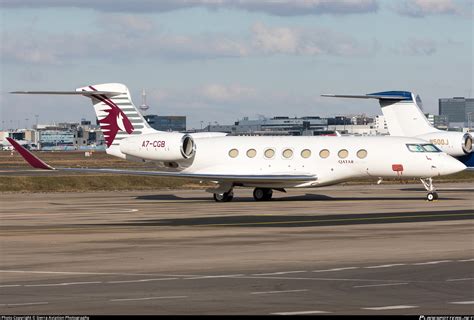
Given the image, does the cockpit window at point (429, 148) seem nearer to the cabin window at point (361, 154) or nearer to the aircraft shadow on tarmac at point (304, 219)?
the cabin window at point (361, 154)

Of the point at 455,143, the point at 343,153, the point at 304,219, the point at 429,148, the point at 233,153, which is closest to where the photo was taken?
the point at 304,219

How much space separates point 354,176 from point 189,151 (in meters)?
8.51

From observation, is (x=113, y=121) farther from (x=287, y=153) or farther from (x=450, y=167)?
(x=450, y=167)

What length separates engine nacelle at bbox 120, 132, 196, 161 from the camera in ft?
173

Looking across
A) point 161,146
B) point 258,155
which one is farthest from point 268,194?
point 161,146

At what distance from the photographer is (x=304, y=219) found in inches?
1513

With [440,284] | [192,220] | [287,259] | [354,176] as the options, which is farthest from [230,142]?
[440,284]

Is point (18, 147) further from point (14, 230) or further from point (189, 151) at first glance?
point (14, 230)

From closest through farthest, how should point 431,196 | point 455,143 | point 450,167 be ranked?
point 450,167 < point 431,196 < point 455,143

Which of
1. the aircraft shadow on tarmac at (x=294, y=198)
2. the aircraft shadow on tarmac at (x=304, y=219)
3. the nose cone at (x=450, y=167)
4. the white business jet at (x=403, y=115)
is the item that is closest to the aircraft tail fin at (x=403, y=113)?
the white business jet at (x=403, y=115)

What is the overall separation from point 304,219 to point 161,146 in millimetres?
15972

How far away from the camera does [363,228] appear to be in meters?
33.8

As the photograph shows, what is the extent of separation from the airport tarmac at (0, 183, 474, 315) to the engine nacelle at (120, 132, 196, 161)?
602 cm

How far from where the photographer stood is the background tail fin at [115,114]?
54.7 metres
